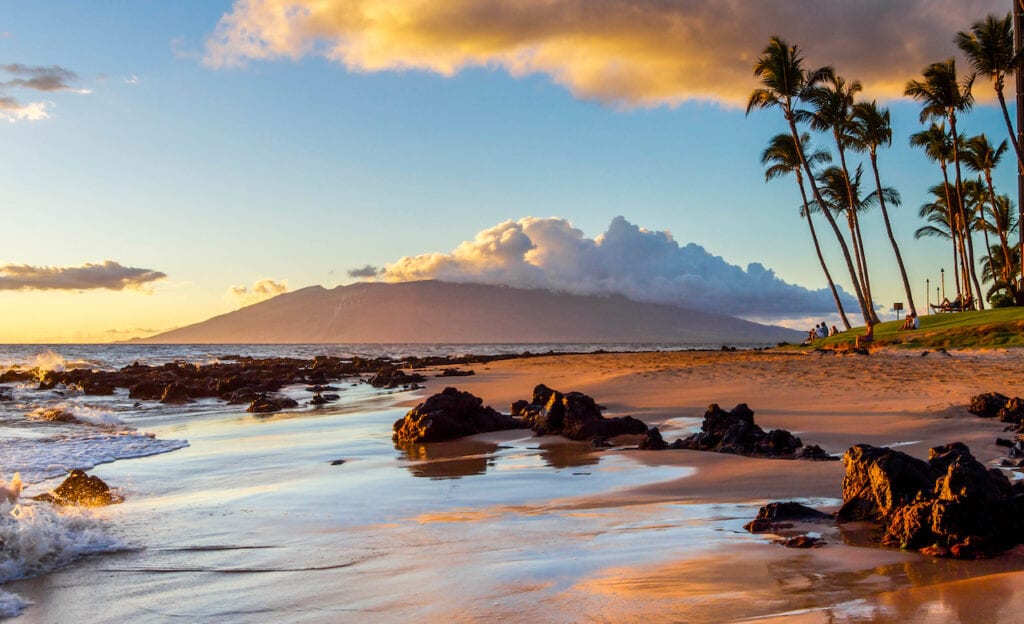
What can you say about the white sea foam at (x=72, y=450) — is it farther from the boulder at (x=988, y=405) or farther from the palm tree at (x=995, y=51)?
the palm tree at (x=995, y=51)

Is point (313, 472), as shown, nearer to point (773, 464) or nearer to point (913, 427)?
point (773, 464)

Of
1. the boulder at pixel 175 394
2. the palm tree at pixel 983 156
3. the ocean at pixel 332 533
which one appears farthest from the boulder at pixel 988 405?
the palm tree at pixel 983 156

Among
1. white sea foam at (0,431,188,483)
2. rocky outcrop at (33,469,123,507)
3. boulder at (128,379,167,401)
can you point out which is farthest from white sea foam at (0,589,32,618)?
boulder at (128,379,167,401)

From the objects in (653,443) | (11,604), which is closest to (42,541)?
(11,604)

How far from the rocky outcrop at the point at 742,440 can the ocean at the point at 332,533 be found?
3.54ft

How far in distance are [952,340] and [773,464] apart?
85.6ft

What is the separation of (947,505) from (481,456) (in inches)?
270

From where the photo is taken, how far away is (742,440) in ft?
31.8

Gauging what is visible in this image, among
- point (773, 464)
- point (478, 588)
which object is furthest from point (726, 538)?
point (773, 464)

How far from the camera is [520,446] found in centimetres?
1194

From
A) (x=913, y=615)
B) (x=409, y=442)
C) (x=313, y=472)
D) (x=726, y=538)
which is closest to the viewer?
(x=913, y=615)

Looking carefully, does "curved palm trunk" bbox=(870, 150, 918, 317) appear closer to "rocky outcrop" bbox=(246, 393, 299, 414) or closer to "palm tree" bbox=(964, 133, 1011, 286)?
"palm tree" bbox=(964, 133, 1011, 286)

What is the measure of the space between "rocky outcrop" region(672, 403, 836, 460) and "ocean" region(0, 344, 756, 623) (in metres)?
1.08

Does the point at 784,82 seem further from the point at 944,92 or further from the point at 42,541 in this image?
A: the point at 42,541
